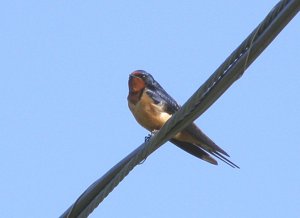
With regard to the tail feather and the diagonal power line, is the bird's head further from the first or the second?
the diagonal power line

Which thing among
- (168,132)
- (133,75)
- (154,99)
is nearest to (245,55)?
(168,132)

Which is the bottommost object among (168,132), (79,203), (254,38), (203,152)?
(79,203)

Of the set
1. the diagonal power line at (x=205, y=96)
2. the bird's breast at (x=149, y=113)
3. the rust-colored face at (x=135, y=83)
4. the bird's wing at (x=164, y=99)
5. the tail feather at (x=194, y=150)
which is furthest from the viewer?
the rust-colored face at (x=135, y=83)

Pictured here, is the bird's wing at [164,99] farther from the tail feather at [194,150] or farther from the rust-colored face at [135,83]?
the tail feather at [194,150]

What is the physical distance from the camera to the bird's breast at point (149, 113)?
6465 mm

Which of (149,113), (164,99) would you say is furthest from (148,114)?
(164,99)

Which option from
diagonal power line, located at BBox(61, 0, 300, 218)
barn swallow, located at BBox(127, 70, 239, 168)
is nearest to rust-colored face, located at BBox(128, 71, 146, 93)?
barn swallow, located at BBox(127, 70, 239, 168)

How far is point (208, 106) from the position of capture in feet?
11.0

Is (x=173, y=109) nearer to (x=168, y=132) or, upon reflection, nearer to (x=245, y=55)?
(x=168, y=132)

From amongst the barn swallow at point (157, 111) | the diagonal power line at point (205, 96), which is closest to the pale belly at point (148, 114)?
the barn swallow at point (157, 111)

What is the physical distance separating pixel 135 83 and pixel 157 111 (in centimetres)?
50

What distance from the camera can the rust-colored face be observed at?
682cm

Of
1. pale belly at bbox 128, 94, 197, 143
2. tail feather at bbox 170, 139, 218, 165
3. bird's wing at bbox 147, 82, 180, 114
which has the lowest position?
tail feather at bbox 170, 139, 218, 165

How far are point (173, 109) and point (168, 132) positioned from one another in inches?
120
